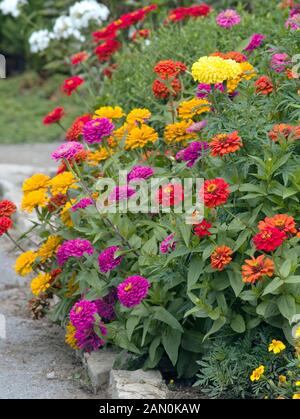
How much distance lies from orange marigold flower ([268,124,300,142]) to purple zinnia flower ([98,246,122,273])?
0.77 m

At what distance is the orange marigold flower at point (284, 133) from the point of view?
3372mm

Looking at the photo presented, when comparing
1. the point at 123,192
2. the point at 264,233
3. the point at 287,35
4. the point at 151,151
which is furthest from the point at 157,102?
the point at 264,233

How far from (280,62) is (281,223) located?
2.74 feet

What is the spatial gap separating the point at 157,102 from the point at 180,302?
165 cm

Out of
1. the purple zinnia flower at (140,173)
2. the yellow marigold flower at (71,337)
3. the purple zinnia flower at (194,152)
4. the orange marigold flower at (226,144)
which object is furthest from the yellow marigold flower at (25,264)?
the orange marigold flower at (226,144)

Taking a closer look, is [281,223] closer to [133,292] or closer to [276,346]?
[276,346]

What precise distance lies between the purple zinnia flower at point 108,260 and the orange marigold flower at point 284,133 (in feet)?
2.51

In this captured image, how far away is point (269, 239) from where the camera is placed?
3.08m

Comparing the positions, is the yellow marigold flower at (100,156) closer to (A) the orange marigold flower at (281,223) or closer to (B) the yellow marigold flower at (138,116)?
(B) the yellow marigold flower at (138,116)

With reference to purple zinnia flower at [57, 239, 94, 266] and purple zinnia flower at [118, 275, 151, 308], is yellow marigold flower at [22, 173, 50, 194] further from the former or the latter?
purple zinnia flower at [118, 275, 151, 308]

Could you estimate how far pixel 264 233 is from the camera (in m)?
3.10

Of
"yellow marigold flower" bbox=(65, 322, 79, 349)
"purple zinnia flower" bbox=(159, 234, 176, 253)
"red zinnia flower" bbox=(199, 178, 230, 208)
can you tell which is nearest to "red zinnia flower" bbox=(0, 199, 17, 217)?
"yellow marigold flower" bbox=(65, 322, 79, 349)

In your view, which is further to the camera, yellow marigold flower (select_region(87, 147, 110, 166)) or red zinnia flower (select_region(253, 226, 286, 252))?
yellow marigold flower (select_region(87, 147, 110, 166))

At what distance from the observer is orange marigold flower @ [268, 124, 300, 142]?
11.1 feet
